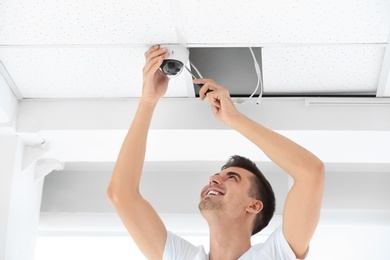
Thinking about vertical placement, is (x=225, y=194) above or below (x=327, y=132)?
below

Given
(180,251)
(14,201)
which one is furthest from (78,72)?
(180,251)

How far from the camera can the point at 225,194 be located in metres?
2.00

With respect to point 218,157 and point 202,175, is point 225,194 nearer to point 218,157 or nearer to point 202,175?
point 218,157

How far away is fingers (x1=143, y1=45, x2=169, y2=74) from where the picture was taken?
6.54 feet

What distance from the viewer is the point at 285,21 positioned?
75.3 inches

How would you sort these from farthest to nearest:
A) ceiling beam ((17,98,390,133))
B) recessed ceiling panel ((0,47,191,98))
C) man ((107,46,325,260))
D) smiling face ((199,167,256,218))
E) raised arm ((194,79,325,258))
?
ceiling beam ((17,98,390,133)) < recessed ceiling panel ((0,47,191,98)) < smiling face ((199,167,256,218)) < man ((107,46,325,260)) < raised arm ((194,79,325,258))

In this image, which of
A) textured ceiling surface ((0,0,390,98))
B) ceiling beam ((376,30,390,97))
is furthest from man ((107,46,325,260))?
ceiling beam ((376,30,390,97))

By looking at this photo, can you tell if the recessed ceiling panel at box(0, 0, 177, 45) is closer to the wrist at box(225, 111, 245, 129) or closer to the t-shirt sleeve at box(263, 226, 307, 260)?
the wrist at box(225, 111, 245, 129)

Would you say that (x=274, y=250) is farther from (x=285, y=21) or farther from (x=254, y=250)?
(x=285, y=21)

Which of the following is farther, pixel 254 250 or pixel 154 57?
pixel 154 57

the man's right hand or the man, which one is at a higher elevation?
the man's right hand

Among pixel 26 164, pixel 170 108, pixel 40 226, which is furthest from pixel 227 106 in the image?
pixel 40 226

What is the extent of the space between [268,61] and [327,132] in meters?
0.37

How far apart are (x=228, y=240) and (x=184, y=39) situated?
2.12ft
